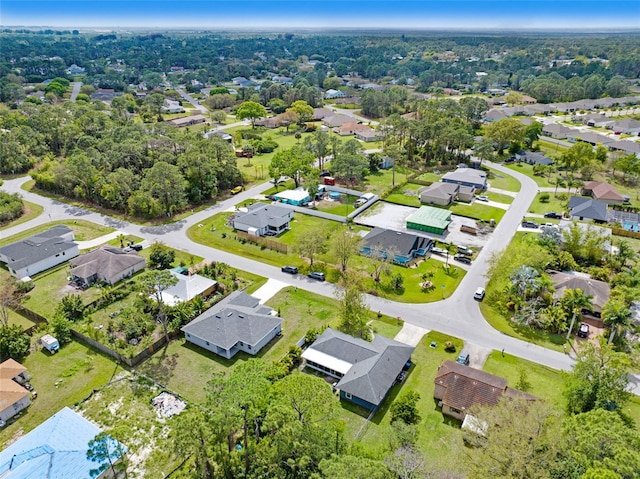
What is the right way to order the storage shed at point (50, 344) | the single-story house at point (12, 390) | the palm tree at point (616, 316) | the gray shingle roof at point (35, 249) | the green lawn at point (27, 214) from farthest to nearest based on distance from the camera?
1. the green lawn at point (27, 214)
2. the gray shingle roof at point (35, 249)
3. the storage shed at point (50, 344)
4. the palm tree at point (616, 316)
5. the single-story house at point (12, 390)

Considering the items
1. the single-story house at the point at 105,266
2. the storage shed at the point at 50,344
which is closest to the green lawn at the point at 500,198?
the single-story house at the point at 105,266

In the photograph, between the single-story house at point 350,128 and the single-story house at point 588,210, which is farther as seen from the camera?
the single-story house at point 350,128

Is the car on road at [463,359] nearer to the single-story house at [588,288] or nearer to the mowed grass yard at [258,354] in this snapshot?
the mowed grass yard at [258,354]

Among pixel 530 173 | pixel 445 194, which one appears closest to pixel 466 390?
pixel 445 194

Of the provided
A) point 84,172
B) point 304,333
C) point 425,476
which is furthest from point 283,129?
point 425,476

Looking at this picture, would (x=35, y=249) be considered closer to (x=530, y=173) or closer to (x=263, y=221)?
(x=263, y=221)

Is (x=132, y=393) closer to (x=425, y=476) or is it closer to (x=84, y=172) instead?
(x=425, y=476)

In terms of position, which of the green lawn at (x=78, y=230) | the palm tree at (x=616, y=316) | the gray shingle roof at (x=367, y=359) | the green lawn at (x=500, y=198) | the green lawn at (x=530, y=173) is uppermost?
the palm tree at (x=616, y=316)

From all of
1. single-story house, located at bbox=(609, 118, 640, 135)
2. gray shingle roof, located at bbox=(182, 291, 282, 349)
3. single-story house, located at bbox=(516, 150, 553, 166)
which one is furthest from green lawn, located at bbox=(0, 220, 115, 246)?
single-story house, located at bbox=(609, 118, 640, 135)
